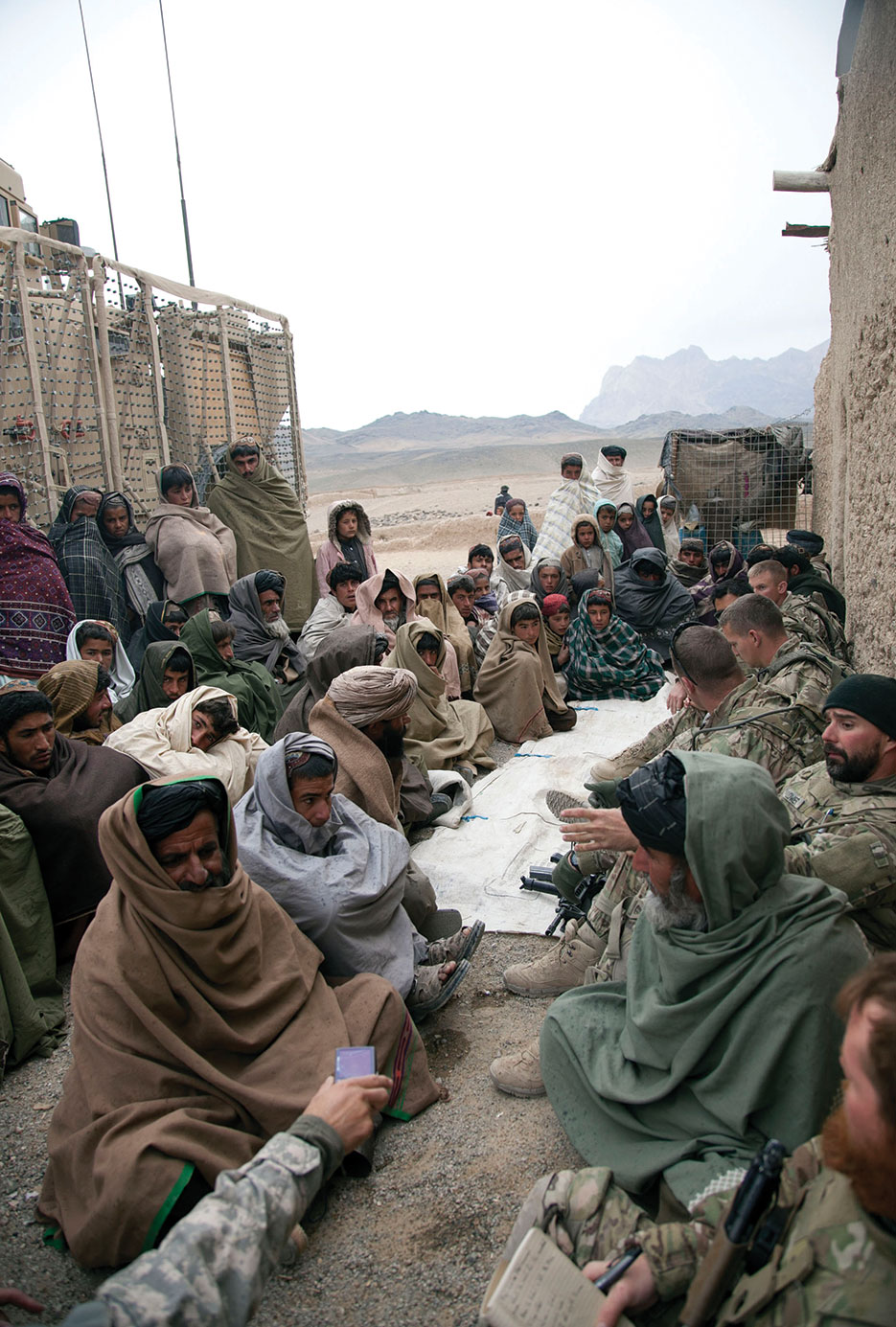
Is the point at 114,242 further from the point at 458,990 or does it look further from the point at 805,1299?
the point at 805,1299

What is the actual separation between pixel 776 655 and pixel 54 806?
9.87 feet

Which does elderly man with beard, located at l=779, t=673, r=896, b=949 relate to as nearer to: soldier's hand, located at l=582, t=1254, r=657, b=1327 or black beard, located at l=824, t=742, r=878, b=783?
black beard, located at l=824, t=742, r=878, b=783

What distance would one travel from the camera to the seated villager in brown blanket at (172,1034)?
1857 mm

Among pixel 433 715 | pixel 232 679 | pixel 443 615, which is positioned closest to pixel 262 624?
pixel 232 679

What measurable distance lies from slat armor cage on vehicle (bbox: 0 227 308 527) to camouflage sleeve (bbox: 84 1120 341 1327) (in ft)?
17.0

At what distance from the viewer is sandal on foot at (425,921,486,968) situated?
2.95 meters

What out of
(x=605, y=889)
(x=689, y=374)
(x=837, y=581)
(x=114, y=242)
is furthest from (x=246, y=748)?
(x=689, y=374)

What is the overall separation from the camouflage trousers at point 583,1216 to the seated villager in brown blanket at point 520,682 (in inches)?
153

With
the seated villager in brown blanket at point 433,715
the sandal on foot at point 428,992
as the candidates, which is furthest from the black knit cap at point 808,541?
the sandal on foot at point 428,992

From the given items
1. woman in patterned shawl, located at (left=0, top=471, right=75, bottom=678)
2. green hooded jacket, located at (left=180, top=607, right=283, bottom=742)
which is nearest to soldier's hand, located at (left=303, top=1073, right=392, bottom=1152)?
green hooded jacket, located at (left=180, top=607, right=283, bottom=742)

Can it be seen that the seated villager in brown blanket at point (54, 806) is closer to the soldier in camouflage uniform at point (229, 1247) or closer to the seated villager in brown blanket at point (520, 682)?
the soldier in camouflage uniform at point (229, 1247)

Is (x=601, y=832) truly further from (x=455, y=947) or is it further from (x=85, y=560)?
(x=85, y=560)

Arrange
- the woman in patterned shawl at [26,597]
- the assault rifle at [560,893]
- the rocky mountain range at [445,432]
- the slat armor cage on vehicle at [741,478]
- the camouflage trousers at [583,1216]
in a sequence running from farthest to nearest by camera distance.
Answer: the rocky mountain range at [445,432], the slat armor cage on vehicle at [741,478], the woman in patterned shawl at [26,597], the assault rifle at [560,893], the camouflage trousers at [583,1216]

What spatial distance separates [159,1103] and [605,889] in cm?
140
